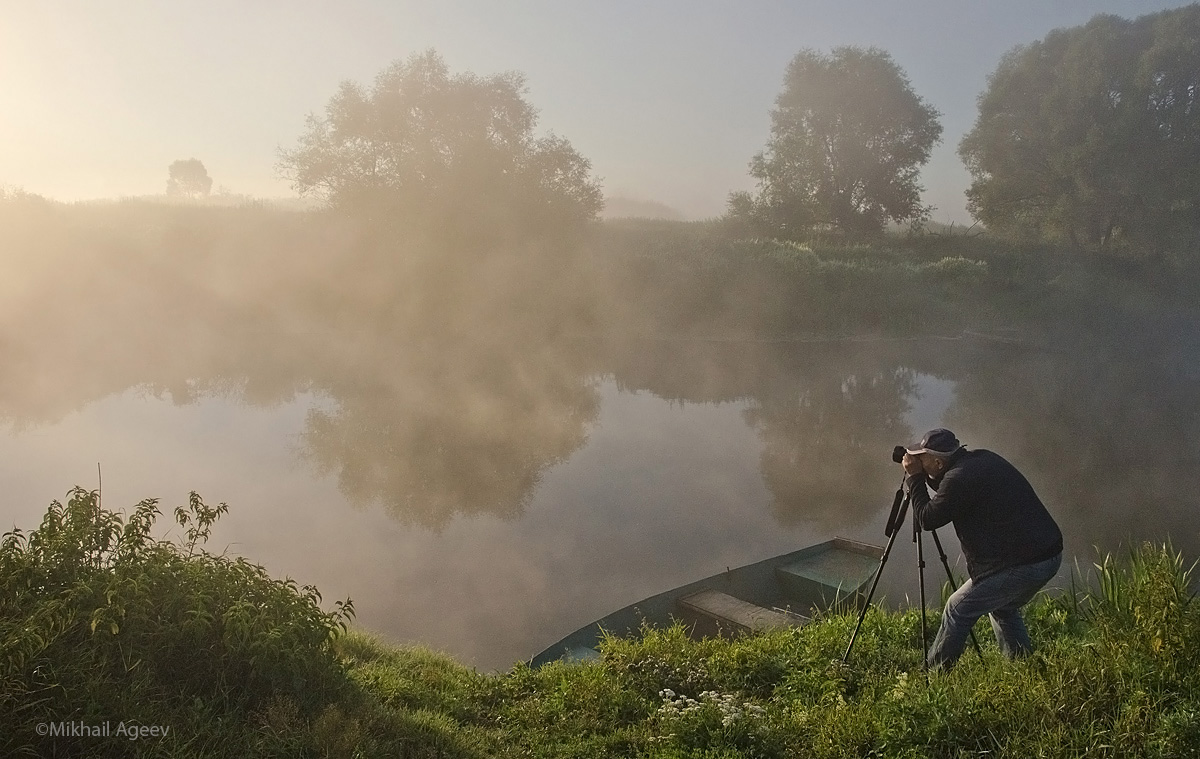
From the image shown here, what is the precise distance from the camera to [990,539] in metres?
4.94

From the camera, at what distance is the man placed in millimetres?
4852

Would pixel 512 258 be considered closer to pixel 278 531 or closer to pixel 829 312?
pixel 829 312

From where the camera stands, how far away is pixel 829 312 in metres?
34.3

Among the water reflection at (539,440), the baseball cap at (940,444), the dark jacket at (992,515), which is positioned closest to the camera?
the dark jacket at (992,515)

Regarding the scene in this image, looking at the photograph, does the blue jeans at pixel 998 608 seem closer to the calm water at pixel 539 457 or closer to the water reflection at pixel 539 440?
the calm water at pixel 539 457

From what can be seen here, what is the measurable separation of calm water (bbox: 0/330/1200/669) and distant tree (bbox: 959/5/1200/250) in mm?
17579

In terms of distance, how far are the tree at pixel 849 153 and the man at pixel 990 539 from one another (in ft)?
139

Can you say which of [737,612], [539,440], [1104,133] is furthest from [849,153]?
[737,612]

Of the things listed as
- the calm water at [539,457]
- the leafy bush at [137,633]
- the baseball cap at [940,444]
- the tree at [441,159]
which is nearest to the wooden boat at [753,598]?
the calm water at [539,457]

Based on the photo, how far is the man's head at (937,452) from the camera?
5.18 metres

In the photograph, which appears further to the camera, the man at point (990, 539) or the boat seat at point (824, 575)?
the boat seat at point (824, 575)

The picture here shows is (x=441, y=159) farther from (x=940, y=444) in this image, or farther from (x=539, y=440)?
(x=940, y=444)

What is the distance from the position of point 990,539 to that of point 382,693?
4.23 metres

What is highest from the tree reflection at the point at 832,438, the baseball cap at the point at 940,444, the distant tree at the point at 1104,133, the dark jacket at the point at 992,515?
the distant tree at the point at 1104,133
